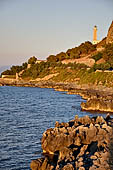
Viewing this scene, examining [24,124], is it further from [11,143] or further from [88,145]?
[88,145]

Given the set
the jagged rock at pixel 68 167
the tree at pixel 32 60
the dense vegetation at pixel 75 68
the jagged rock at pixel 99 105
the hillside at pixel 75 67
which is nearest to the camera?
the jagged rock at pixel 68 167

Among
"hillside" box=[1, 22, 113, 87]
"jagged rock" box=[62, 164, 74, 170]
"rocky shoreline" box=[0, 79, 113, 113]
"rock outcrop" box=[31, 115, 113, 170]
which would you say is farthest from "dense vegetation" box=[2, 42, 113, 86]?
"jagged rock" box=[62, 164, 74, 170]

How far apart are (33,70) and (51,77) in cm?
1690

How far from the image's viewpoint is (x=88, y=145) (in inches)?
826

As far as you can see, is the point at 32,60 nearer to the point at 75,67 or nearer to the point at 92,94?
the point at 75,67

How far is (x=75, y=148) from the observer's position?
19.7m

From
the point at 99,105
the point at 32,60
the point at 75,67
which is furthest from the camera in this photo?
the point at 32,60

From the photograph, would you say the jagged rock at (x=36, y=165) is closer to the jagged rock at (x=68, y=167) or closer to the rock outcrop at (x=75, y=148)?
the rock outcrop at (x=75, y=148)

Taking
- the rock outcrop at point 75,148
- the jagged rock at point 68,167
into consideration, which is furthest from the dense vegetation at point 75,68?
the jagged rock at point 68,167

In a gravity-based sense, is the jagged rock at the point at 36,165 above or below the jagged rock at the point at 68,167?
below

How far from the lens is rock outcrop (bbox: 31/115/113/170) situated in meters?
16.9

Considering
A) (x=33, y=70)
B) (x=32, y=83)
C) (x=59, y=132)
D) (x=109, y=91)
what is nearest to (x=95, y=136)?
(x=59, y=132)

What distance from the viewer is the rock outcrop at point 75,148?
16.9 meters

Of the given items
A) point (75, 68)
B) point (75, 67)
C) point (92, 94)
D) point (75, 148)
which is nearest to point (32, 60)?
point (75, 67)
